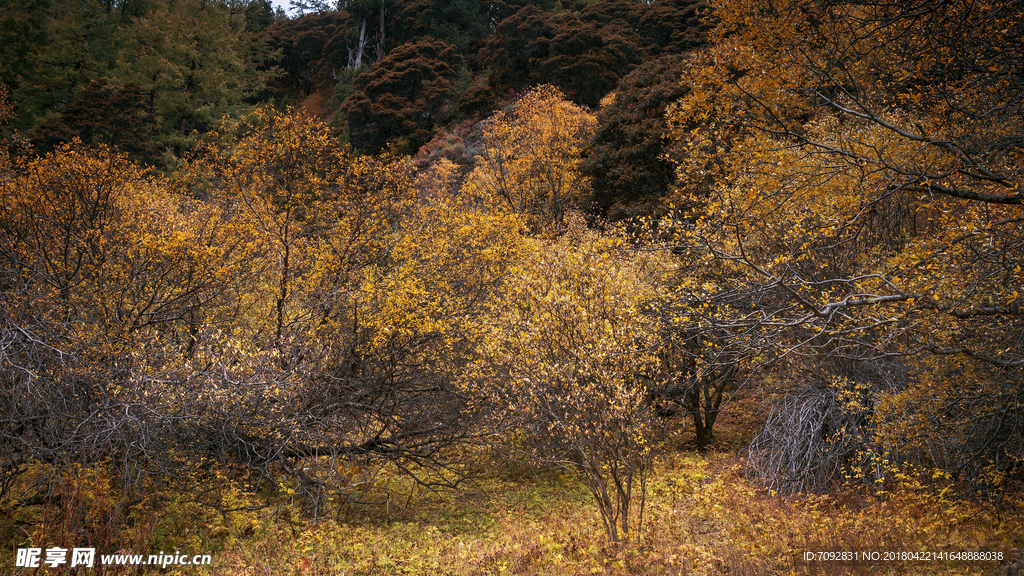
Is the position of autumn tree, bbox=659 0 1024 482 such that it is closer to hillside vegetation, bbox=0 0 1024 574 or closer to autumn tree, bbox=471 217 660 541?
hillside vegetation, bbox=0 0 1024 574

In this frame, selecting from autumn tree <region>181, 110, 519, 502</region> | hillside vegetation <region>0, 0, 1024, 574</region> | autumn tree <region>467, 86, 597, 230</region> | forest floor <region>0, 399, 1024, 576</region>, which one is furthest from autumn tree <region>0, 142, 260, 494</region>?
autumn tree <region>467, 86, 597, 230</region>

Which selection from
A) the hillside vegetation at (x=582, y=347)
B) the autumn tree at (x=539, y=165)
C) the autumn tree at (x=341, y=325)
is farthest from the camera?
the autumn tree at (x=539, y=165)

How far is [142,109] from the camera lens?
30.2 meters

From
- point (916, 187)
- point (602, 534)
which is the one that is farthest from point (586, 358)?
point (916, 187)

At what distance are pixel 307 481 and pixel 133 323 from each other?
368 cm

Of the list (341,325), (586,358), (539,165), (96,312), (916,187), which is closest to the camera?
(916,187)

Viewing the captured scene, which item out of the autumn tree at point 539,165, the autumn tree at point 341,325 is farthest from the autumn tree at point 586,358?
the autumn tree at point 539,165

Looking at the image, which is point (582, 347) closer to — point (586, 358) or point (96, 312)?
point (586, 358)

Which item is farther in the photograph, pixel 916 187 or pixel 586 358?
pixel 586 358

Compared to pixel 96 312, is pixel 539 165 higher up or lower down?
higher up

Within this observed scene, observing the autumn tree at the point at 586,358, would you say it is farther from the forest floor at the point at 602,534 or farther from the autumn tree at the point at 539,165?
the autumn tree at the point at 539,165

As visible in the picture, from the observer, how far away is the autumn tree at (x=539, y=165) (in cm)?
2331

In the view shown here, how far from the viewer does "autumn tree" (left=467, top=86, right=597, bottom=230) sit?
23312 mm

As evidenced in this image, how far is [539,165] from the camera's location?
77.5 feet
